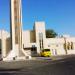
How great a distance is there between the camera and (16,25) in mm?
64875

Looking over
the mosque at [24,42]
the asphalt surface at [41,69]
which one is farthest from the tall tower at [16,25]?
the asphalt surface at [41,69]

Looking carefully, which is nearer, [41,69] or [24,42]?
[41,69]

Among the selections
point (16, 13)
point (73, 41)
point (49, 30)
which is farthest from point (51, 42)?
point (49, 30)

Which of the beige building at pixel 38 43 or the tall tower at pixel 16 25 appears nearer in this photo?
the tall tower at pixel 16 25

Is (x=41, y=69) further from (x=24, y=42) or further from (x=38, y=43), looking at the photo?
(x=24, y=42)

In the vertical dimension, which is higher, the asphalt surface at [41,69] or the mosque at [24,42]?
the mosque at [24,42]

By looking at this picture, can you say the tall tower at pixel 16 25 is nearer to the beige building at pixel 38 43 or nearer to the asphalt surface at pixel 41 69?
the beige building at pixel 38 43

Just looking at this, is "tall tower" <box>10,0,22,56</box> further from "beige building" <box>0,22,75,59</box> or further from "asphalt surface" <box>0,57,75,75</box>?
"asphalt surface" <box>0,57,75,75</box>

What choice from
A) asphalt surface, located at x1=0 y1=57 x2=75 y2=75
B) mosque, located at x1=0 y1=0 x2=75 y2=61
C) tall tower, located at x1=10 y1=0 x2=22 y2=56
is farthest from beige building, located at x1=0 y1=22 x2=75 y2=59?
asphalt surface, located at x1=0 y1=57 x2=75 y2=75

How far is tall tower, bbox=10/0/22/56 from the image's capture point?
64.0 metres

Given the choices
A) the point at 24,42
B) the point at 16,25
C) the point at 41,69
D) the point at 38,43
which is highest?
the point at 16,25

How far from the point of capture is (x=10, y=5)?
65250 millimetres

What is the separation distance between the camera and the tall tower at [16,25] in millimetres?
64000

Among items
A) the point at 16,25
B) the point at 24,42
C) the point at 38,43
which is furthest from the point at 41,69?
the point at 24,42
